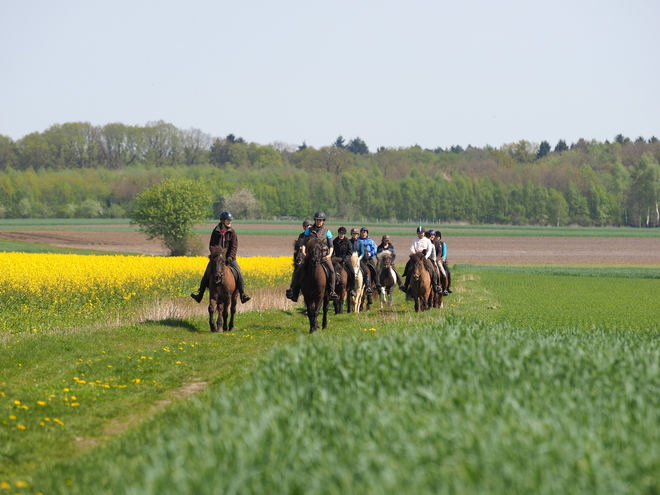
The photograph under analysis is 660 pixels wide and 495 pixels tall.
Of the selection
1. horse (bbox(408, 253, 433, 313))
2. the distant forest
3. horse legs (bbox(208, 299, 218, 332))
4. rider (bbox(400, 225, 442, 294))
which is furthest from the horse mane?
the distant forest

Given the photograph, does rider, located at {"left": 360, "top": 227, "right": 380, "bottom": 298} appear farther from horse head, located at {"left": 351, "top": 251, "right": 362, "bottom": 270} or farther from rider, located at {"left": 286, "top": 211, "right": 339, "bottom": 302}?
rider, located at {"left": 286, "top": 211, "right": 339, "bottom": 302}

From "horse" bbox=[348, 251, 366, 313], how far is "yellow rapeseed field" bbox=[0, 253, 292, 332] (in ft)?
18.2

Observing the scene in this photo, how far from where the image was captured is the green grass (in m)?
4.80

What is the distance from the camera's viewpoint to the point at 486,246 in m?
80.8

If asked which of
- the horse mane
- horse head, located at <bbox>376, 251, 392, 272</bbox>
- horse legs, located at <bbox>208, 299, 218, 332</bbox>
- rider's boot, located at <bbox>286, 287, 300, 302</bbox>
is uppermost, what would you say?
the horse mane

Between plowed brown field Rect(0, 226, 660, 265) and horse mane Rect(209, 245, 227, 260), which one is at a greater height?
horse mane Rect(209, 245, 227, 260)

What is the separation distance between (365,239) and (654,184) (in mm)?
121662

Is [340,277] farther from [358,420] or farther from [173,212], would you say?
[173,212]

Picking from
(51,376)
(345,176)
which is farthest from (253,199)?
(51,376)

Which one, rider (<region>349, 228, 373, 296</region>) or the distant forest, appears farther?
the distant forest

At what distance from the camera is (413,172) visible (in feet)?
570

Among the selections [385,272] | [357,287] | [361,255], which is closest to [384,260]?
[385,272]

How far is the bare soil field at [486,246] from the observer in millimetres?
65125

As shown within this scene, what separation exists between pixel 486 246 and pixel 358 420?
7632 cm
